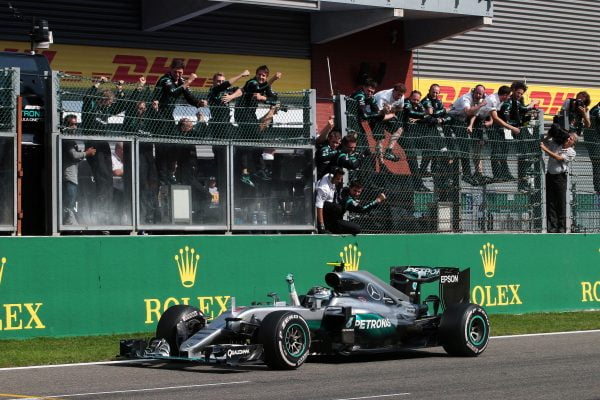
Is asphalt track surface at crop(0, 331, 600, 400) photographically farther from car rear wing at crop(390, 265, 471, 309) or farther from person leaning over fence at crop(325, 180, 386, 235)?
person leaning over fence at crop(325, 180, 386, 235)

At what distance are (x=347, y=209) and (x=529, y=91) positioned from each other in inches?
610

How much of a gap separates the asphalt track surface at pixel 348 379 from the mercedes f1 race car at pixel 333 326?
0.18m

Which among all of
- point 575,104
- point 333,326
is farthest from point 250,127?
point 575,104

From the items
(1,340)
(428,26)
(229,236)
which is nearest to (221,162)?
(229,236)

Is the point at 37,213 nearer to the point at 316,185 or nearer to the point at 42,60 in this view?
the point at 42,60

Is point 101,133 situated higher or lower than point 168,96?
lower

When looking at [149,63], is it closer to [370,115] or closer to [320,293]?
[370,115]

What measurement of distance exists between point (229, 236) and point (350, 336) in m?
4.28

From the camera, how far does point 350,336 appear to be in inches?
493

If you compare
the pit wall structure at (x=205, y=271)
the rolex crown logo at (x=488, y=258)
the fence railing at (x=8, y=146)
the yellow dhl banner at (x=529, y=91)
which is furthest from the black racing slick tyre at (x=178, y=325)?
the yellow dhl banner at (x=529, y=91)

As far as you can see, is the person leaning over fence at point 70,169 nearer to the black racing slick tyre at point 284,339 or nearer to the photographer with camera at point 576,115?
the black racing slick tyre at point 284,339

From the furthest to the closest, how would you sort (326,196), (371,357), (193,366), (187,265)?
(326,196) < (187,265) < (371,357) < (193,366)

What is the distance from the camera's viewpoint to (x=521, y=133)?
1997 centimetres

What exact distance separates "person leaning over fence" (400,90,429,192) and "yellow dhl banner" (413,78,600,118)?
10.9 metres
